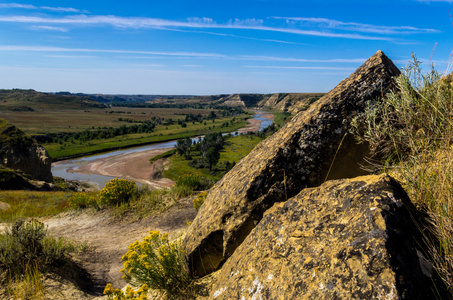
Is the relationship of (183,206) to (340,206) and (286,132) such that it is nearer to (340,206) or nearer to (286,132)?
(286,132)

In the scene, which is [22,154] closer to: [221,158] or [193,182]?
[193,182]

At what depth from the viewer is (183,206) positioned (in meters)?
11.3

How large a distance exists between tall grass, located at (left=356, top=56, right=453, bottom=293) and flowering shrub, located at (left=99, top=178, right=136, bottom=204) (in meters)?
10.7

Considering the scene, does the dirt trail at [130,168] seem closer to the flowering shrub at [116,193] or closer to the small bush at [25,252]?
the flowering shrub at [116,193]

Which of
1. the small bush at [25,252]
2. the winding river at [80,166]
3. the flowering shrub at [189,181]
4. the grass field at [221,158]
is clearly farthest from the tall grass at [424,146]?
the winding river at [80,166]

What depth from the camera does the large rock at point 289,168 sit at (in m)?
4.51

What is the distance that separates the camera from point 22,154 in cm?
3441

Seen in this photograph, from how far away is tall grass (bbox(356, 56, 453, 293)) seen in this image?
2.63 m

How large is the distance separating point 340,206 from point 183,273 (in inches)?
122

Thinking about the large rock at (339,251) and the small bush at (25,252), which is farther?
the small bush at (25,252)

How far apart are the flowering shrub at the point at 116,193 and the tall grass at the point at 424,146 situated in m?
10.7

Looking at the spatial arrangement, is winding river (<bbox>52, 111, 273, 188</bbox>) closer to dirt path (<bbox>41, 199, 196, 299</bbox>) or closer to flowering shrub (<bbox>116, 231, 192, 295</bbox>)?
dirt path (<bbox>41, 199, 196, 299</bbox>)

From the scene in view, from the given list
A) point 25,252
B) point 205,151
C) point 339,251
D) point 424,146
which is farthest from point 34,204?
point 205,151

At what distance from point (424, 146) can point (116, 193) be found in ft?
38.3
